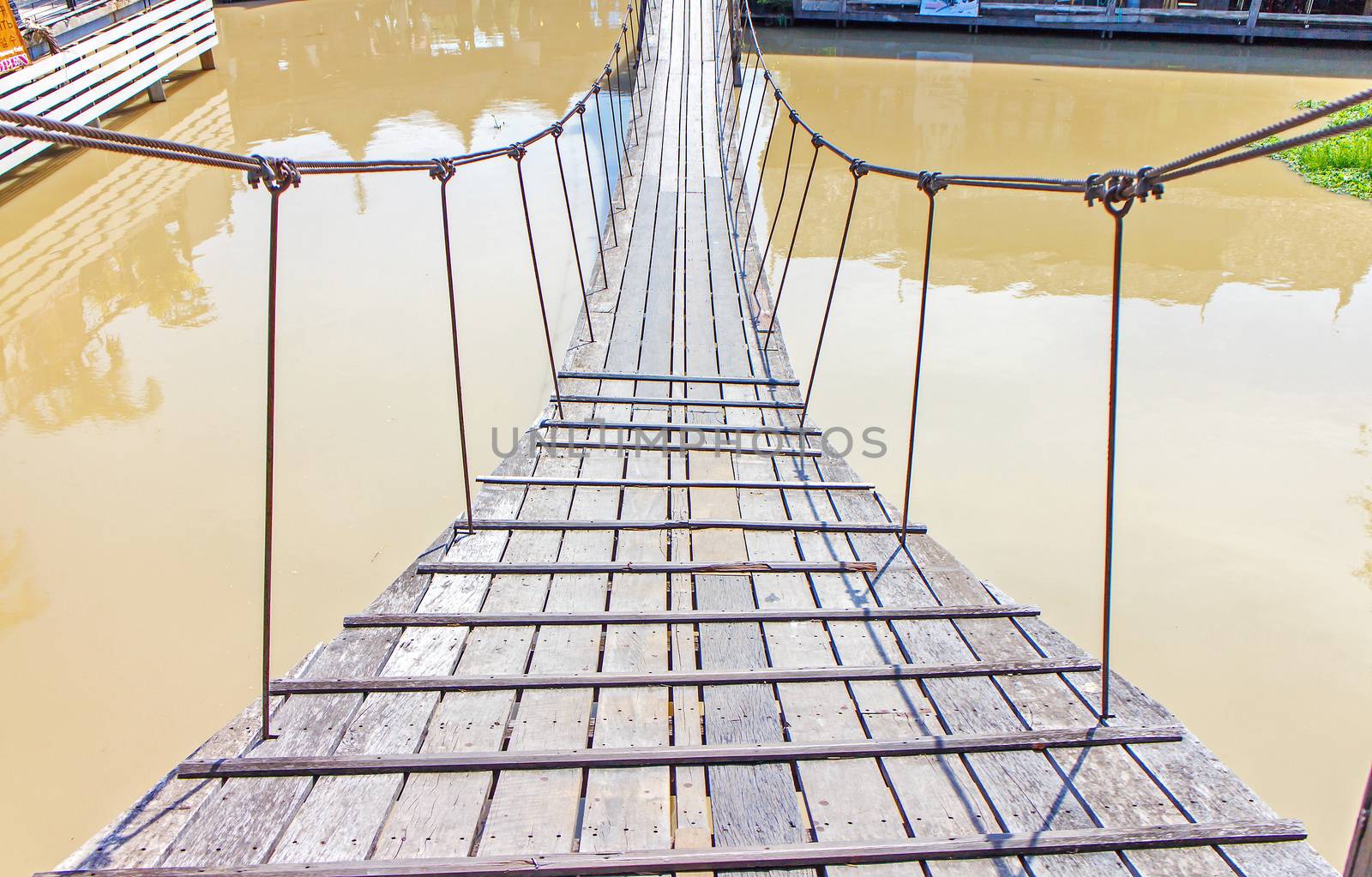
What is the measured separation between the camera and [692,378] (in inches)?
126

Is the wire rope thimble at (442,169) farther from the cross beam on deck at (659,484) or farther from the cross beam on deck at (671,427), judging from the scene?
the cross beam on deck at (671,427)

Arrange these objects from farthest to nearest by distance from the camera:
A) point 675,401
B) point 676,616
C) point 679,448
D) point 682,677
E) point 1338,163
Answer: point 1338,163
point 675,401
point 679,448
point 676,616
point 682,677

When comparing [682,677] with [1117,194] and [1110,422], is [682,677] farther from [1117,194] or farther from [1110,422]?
[1117,194]

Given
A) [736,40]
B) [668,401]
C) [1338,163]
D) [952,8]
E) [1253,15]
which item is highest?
[952,8]

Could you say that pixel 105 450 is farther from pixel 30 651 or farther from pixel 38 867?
pixel 38 867

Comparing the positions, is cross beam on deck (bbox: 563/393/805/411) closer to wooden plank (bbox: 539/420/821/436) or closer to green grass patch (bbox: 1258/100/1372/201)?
wooden plank (bbox: 539/420/821/436)

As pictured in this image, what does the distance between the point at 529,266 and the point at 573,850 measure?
449cm

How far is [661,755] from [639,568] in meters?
0.62

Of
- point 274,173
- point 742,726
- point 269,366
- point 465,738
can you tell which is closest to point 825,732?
point 742,726

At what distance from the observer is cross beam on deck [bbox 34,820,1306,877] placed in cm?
118

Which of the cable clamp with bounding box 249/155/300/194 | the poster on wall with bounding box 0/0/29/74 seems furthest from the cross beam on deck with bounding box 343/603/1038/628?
the poster on wall with bounding box 0/0/29/74

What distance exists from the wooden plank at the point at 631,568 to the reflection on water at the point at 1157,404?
134 cm

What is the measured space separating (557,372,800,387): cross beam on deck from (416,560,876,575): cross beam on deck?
4.02ft

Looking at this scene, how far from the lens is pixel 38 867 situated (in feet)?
6.90
